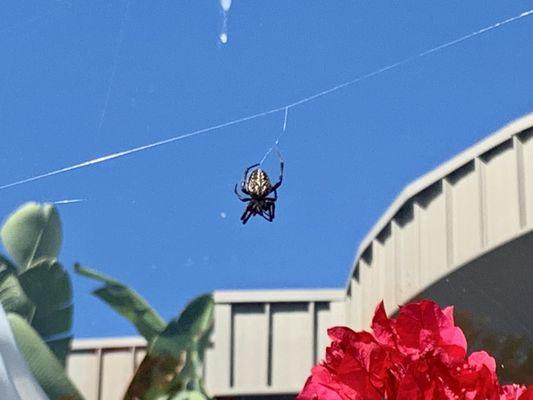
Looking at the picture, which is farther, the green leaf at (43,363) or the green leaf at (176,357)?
the green leaf at (176,357)

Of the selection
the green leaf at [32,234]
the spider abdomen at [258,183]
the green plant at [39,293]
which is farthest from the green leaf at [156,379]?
the spider abdomen at [258,183]

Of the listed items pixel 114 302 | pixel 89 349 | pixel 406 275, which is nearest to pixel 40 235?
pixel 114 302

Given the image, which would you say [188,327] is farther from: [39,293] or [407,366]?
[407,366]

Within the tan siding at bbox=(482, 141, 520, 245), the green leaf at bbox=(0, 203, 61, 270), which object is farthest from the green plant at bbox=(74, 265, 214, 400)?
the tan siding at bbox=(482, 141, 520, 245)

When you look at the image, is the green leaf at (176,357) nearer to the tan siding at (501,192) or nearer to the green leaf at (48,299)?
the green leaf at (48,299)

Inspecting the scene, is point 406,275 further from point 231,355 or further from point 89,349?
point 89,349
